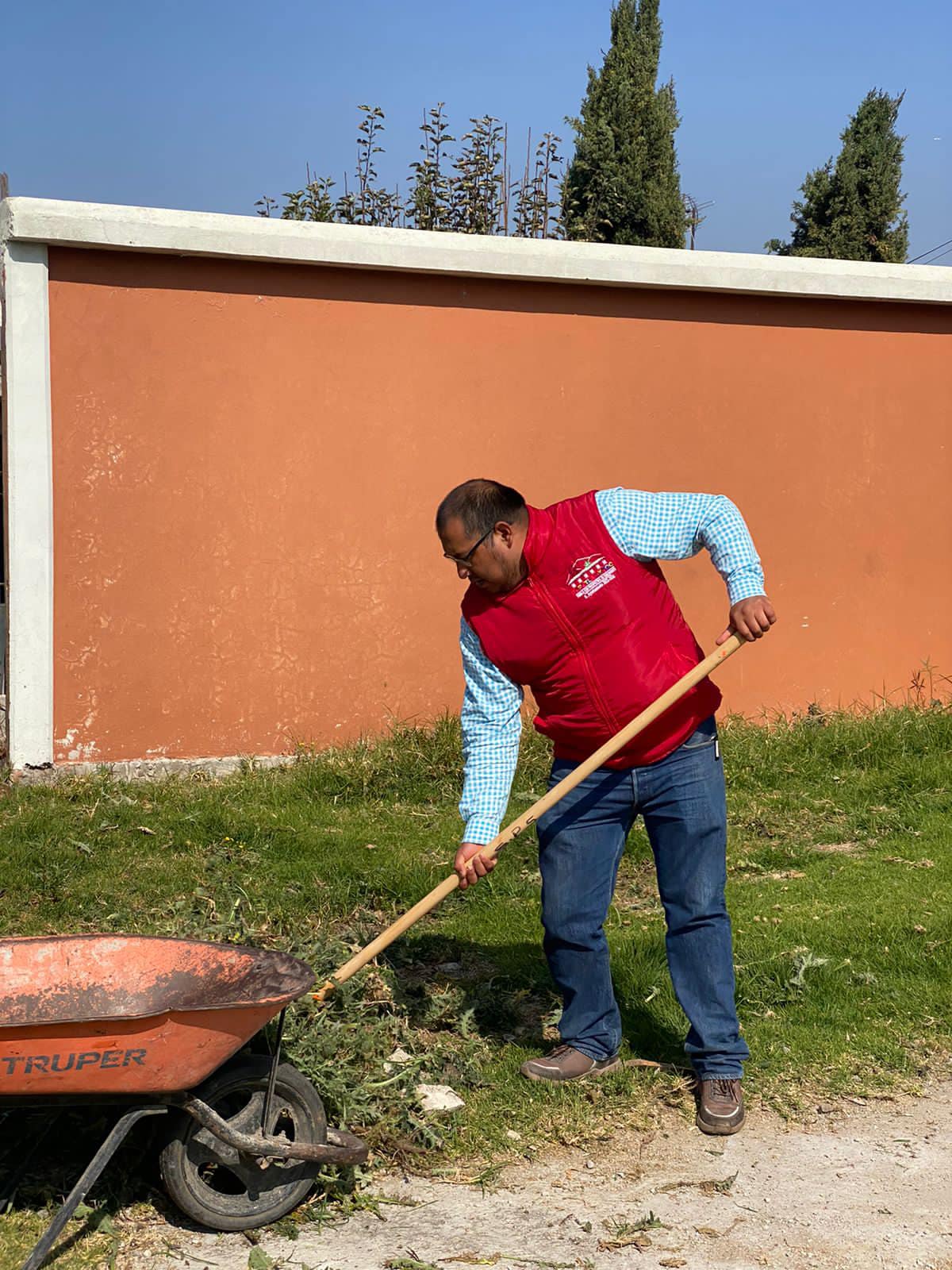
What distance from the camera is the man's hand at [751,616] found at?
3773 mm

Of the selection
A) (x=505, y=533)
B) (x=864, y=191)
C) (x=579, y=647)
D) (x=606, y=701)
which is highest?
(x=864, y=191)

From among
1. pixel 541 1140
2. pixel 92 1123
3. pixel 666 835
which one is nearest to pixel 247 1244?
pixel 92 1123

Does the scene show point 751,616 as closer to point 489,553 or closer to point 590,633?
point 590,633

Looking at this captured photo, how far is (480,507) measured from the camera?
382 cm

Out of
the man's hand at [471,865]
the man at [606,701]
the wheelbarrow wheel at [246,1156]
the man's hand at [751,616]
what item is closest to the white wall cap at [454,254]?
the man at [606,701]

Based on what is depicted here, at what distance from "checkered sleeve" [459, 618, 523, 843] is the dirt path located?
40.4 inches

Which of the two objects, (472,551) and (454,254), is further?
(454,254)

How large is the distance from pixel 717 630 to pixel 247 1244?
5657 mm

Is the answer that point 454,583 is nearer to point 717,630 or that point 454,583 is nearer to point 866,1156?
point 717,630

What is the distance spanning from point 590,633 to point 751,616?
1.55 feet

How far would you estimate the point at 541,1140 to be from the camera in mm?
3955

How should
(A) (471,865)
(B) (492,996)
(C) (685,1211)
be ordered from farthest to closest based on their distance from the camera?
1. (B) (492,996)
2. (A) (471,865)
3. (C) (685,1211)

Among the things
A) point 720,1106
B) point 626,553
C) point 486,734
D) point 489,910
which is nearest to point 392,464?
point 489,910

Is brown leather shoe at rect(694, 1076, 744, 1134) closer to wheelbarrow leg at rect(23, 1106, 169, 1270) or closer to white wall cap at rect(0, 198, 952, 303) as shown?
wheelbarrow leg at rect(23, 1106, 169, 1270)
